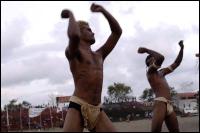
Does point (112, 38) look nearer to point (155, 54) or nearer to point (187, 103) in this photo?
point (155, 54)

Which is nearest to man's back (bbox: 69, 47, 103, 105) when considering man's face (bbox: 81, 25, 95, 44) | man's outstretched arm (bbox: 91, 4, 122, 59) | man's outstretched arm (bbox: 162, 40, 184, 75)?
man's face (bbox: 81, 25, 95, 44)

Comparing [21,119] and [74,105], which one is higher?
[74,105]

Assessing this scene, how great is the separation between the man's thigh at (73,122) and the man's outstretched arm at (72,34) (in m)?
0.66

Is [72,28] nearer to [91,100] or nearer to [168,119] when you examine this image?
[91,100]

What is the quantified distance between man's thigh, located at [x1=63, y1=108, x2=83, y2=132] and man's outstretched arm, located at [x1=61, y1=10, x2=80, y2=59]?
2.17ft

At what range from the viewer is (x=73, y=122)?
573 centimetres

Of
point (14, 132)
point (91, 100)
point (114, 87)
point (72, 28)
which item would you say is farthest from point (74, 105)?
point (114, 87)

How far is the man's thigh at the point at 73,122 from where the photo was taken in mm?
5676

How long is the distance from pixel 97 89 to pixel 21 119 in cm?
3104

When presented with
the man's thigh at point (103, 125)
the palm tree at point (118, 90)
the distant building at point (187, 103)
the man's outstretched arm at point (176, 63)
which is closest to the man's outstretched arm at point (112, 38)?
→ the man's thigh at point (103, 125)

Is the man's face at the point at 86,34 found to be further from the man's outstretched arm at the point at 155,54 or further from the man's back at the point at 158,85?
the man's back at the point at 158,85

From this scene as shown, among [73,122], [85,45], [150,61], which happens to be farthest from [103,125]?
[150,61]

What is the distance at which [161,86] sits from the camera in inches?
337

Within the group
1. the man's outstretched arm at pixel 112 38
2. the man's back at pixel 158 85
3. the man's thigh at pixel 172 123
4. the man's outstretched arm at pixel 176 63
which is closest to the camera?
the man's outstretched arm at pixel 112 38
